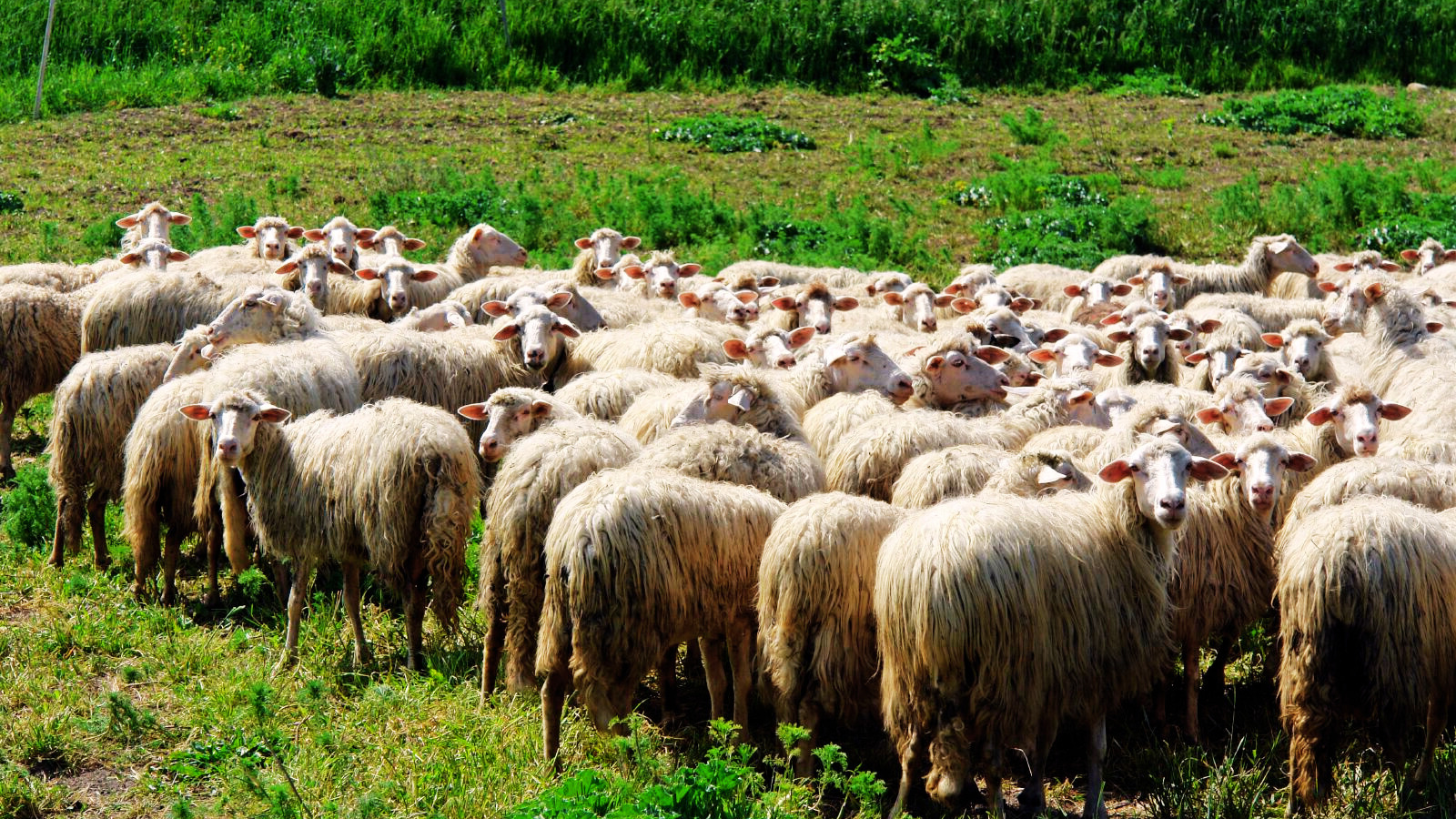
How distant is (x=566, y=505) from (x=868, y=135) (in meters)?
16.6

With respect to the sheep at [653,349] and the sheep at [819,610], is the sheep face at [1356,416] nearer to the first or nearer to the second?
the sheep at [819,610]

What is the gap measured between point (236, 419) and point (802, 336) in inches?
157

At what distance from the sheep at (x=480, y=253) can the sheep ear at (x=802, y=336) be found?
14.6ft

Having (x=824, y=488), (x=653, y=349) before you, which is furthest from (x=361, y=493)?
(x=653, y=349)

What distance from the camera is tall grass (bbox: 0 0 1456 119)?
24016 mm

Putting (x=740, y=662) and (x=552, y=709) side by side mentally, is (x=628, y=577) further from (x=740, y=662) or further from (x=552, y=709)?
(x=740, y=662)

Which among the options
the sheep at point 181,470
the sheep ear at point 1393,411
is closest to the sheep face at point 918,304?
the sheep ear at point 1393,411

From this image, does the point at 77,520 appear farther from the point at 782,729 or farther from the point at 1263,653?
the point at 1263,653

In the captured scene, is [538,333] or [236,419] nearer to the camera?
[236,419]

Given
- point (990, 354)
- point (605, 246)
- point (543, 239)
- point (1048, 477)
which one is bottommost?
point (543, 239)

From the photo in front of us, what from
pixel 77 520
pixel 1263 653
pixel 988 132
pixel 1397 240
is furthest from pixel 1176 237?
pixel 77 520

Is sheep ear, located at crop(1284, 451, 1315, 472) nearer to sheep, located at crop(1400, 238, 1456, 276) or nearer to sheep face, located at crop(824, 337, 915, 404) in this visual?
sheep face, located at crop(824, 337, 915, 404)

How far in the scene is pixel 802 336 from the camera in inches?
387

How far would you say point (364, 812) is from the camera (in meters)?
5.25
